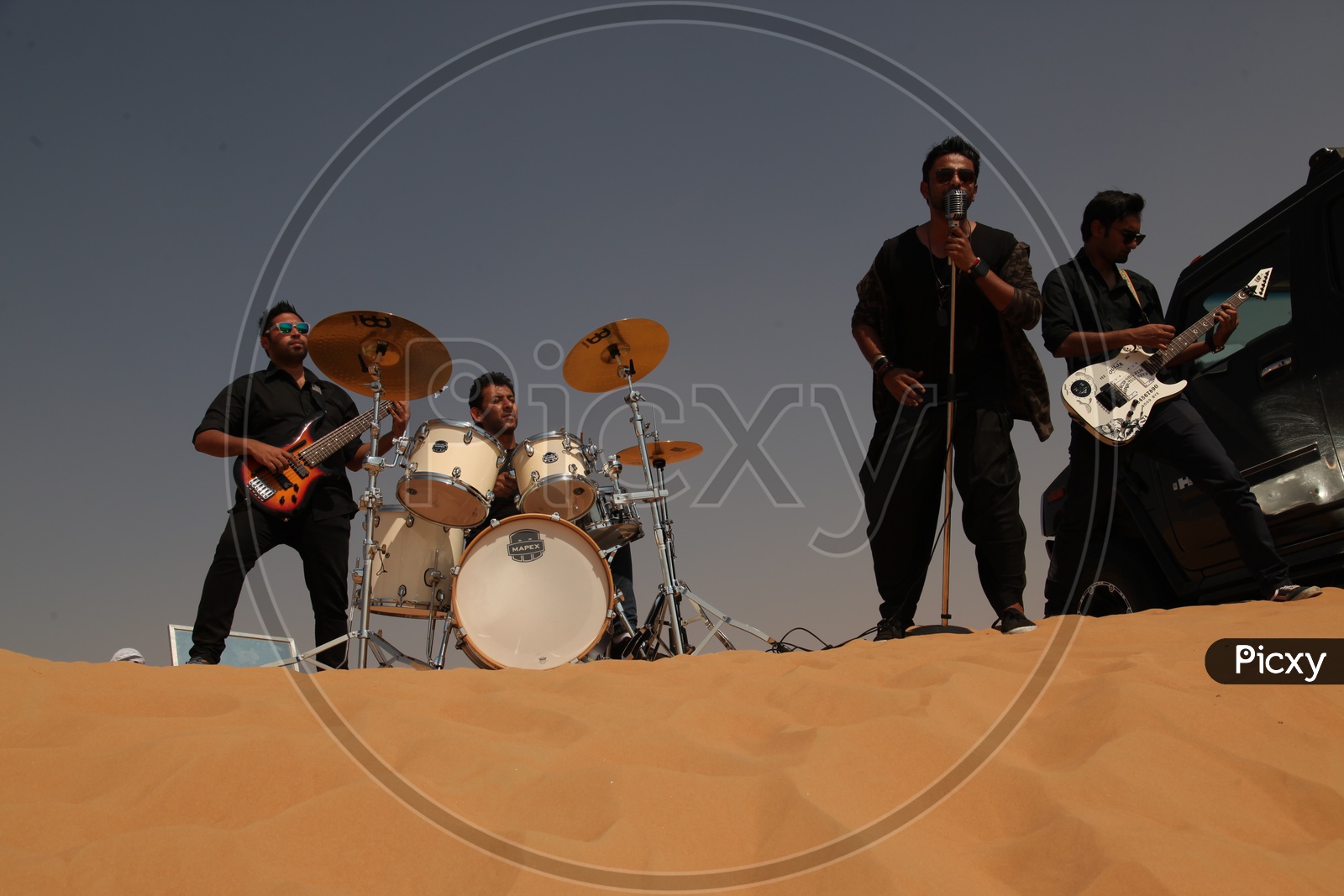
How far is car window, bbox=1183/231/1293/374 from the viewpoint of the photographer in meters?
3.88

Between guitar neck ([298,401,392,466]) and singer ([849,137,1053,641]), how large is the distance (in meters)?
2.77

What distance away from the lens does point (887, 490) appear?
3.80 m

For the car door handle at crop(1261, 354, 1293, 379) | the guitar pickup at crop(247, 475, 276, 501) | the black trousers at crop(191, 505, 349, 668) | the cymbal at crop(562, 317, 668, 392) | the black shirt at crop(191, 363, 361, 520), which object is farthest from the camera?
the cymbal at crop(562, 317, 668, 392)

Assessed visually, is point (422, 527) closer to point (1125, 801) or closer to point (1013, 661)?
point (1013, 661)

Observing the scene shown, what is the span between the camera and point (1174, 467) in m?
3.88

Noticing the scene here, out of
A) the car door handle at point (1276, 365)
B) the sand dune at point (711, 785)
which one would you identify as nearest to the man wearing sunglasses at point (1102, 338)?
the car door handle at point (1276, 365)

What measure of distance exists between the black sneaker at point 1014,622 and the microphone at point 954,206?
1.61 meters

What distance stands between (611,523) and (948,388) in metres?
2.40

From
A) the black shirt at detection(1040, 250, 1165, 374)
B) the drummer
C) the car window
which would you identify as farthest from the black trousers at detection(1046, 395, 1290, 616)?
the drummer

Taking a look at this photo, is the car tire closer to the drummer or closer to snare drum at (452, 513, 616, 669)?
snare drum at (452, 513, 616, 669)

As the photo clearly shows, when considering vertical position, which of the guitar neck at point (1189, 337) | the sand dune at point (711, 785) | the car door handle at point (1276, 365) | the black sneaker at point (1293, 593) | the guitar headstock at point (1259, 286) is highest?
the guitar headstock at point (1259, 286)

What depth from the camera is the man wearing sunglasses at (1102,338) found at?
3.92 meters

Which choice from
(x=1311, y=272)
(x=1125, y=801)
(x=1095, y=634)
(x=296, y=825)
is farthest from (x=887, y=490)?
(x=296, y=825)

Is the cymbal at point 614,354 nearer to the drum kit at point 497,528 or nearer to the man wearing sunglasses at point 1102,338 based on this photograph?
the drum kit at point 497,528
